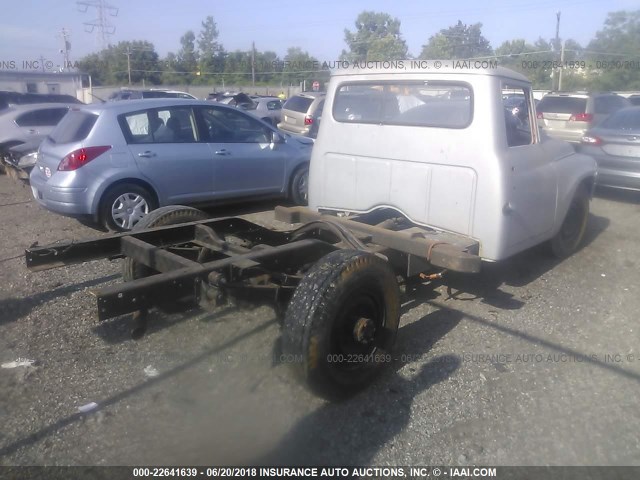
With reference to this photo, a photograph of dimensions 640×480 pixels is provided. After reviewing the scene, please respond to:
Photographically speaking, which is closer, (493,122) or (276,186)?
(493,122)

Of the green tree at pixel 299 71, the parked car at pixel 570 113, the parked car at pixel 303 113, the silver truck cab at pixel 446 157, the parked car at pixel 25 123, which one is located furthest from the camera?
the green tree at pixel 299 71

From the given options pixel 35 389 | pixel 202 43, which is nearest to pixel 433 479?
pixel 35 389

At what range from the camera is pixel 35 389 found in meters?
3.66

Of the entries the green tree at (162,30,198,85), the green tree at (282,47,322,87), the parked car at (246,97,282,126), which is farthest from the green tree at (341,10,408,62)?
the parked car at (246,97,282,126)

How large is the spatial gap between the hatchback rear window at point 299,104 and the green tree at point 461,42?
37.5 meters

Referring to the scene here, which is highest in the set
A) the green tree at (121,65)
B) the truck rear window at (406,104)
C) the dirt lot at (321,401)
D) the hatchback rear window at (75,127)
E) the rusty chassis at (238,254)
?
the green tree at (121,65)

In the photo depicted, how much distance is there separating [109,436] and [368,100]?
363 centimetres

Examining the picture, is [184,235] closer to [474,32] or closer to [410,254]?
[410,254]

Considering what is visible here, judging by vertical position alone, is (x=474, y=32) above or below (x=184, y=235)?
above

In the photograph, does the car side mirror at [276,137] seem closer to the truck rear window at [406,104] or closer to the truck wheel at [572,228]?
the truck rear window at [406,104]

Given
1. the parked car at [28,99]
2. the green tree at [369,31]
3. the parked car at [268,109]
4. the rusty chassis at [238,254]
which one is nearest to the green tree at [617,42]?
the green tree at [369,31]

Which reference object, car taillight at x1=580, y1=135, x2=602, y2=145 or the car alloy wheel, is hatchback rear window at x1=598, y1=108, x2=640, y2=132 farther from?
the car alloy wheel

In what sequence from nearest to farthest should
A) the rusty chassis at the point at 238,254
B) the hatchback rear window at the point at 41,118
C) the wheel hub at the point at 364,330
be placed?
the rusty chassis at the point at 238,254
the wheel hub at the point at 364,330
the hatchback rear window at the point at 41,118

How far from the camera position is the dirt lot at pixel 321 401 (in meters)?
3.13
